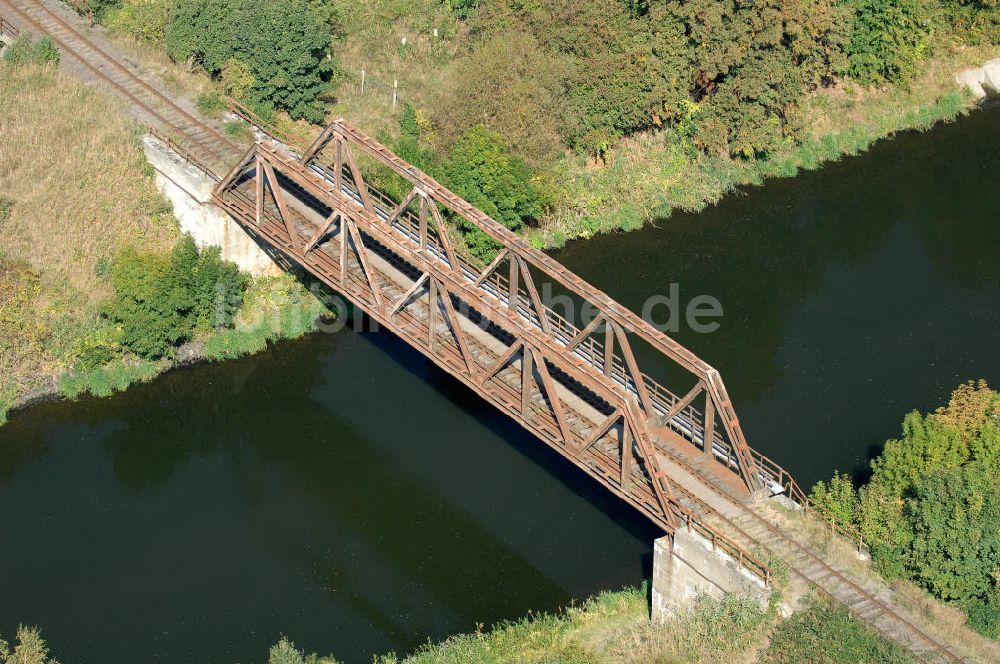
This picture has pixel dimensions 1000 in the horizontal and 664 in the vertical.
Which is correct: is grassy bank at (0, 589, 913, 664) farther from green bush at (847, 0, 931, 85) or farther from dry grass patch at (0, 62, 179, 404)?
green bush at (847, 0, 931, 85)

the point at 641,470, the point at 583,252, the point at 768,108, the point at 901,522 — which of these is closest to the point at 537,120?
the point at 583,252

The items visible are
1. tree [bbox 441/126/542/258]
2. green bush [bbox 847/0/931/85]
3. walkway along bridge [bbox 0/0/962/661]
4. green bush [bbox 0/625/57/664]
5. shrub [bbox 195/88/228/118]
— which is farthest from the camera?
green bush [bbox 847/0/931/85]

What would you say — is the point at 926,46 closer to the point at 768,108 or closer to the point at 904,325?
the point at 768,108

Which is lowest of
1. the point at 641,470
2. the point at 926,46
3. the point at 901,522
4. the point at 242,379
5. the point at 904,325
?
the point at 242,379

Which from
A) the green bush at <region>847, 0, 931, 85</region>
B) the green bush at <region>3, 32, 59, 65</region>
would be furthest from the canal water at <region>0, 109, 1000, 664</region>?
the green bush at <region>3, 32, 59, 65</region>

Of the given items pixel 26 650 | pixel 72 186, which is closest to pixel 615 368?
pixel 26 650

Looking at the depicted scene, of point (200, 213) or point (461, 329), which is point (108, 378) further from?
point (461, 329)

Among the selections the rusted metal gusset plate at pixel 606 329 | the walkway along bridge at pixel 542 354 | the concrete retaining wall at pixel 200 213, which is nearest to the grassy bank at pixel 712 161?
the walkway along bridge at pixel 542 354
